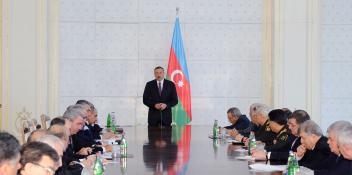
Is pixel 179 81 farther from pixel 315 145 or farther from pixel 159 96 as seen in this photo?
pixel 315 145

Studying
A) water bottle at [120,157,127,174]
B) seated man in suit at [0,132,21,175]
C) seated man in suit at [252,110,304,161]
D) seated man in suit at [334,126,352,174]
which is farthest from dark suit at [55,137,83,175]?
seated man in suit at [334,126,352,174]

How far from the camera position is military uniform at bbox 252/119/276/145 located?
299 inches

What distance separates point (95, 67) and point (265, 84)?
10.3 feet

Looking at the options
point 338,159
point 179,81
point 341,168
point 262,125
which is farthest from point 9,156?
point 179,81

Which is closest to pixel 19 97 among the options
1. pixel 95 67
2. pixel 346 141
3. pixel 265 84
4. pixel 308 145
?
pixel 95 67

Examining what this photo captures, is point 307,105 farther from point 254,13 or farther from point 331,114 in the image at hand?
point 254,13

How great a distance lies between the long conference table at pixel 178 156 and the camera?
5246 mm

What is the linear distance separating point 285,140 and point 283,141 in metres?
0.03

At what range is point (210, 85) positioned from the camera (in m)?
12.5

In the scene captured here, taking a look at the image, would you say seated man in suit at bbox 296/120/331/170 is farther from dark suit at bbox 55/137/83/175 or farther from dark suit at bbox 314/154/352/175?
dark suit at bbox 55/137/83/175

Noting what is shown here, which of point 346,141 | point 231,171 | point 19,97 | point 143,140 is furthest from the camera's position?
point 19,97

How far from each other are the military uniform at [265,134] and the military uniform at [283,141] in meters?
0.63

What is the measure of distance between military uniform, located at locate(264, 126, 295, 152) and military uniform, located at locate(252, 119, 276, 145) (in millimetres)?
627

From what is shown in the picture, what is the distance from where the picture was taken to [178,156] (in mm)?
6207
